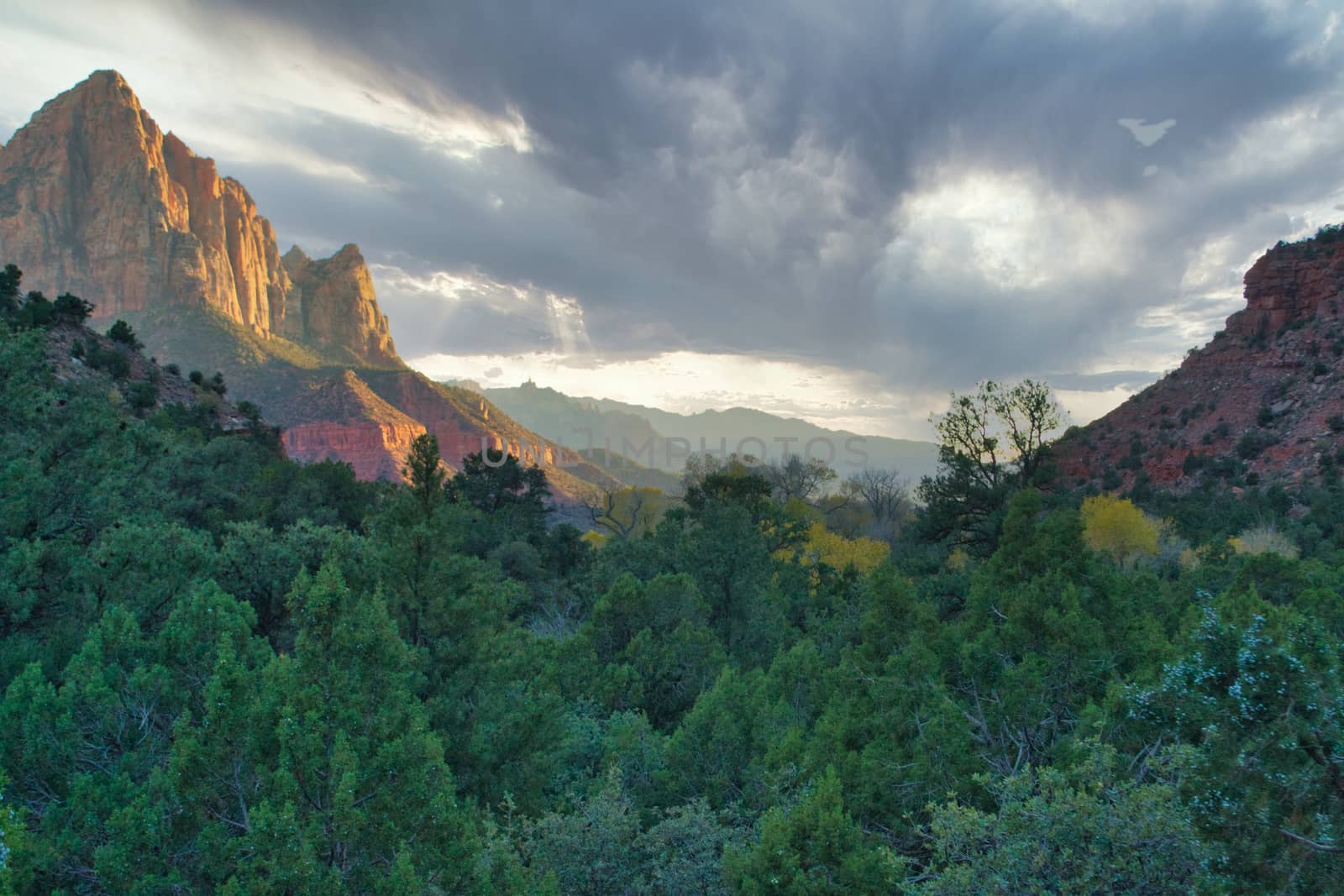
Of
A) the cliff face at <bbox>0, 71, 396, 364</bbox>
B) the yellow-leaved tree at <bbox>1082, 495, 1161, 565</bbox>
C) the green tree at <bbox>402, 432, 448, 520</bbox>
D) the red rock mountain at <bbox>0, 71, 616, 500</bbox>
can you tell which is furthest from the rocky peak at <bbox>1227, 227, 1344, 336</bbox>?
the cliff face at <bbox>0, 71, 396, 364</bbox>

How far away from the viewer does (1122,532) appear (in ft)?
103

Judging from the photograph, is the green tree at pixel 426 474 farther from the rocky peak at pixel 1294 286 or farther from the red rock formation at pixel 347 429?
the red rock formation at pixel 347 429

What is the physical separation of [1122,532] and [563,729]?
30.1 m

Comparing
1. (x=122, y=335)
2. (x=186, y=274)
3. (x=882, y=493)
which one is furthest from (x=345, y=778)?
(x=186, y=274)

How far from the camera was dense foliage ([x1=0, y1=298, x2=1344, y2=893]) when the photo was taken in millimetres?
4727

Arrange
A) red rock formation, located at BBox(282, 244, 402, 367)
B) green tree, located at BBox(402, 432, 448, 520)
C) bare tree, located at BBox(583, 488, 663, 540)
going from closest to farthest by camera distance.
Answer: green tree, located at BBox(402, 432, 448, 520) < bare tree, located at BBox(583, 488, 663, 540) < red rock formation, located at BBox(282, 244, 402, 367)

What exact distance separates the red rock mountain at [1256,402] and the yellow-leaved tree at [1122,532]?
1188 cm

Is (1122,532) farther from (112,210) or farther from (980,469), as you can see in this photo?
(112,210)

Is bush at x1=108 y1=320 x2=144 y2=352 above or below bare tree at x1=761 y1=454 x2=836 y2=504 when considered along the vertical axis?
above

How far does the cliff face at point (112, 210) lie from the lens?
10756 cm

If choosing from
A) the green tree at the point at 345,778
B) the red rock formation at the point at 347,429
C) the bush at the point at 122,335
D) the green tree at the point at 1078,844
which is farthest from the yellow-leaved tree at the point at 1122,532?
the red rock formation at the point at 347,429

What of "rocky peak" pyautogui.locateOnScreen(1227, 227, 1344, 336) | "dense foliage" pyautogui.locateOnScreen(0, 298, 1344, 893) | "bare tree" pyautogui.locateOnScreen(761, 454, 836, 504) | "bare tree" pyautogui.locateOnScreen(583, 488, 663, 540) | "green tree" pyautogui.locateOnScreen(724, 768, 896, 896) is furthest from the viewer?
"bare tree" pyautogui.locateOnScreen(761, 454, 836, 504)

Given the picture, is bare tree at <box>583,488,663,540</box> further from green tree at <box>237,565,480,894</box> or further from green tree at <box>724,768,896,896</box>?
green tree at <box>724,768,896,896</box>

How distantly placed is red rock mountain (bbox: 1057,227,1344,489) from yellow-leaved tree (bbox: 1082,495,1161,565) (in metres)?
11.9
